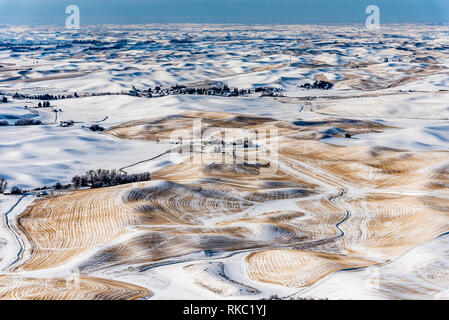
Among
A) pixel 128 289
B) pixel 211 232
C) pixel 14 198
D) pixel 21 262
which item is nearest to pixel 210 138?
pixel 14 198

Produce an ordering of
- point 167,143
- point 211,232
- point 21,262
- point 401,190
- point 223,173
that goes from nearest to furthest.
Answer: point 21,262 < point 211,232 < point 401,190 < point 223,173 < point 167,143

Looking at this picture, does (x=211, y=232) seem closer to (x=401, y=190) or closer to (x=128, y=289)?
(x=128, y=289)

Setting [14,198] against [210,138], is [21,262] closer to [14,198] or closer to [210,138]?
[14,198]
